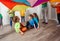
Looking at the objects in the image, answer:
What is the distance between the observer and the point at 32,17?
0.75m

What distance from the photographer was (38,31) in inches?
34.6

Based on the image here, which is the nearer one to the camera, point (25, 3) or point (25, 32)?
point (25, 3)

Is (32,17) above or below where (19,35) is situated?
above

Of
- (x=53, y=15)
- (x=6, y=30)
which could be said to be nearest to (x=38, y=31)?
(x=6, y=30)

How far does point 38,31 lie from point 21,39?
168 mm

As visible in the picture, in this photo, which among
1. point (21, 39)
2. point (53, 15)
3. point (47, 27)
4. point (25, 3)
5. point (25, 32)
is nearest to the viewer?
point (25, 3)

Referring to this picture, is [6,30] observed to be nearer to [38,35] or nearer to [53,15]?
[38,35]

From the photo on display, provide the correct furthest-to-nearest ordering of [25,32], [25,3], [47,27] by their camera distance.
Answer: [47,27] < [25,32] < [25,3]

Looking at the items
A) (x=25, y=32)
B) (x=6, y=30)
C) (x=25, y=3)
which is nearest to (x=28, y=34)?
(x=25, y=32)

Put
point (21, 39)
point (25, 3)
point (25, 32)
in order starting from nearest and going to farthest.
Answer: point (25, 3) < point (21, 39) < point (25, 32)

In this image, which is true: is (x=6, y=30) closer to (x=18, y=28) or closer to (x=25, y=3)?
(x=18, y=28)

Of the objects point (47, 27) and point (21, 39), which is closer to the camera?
point (21, 39)

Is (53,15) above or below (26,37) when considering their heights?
above

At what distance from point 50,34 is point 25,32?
0.15 meters
